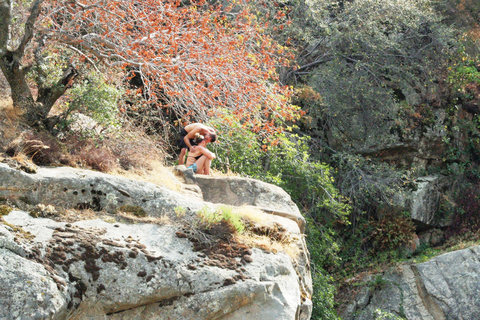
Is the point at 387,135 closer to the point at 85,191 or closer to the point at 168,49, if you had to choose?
the point at 168,49

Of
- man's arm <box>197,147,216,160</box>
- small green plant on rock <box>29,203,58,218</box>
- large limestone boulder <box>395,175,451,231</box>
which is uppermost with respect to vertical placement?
small green plant on rock <box>29,203,58,218</box>

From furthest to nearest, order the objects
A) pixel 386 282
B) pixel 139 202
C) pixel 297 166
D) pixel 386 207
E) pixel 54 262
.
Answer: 1. pixel 386 207
2. pixel 386 282
3. pixel 297 166
4. pixel 139 202
5. pixel 54 262

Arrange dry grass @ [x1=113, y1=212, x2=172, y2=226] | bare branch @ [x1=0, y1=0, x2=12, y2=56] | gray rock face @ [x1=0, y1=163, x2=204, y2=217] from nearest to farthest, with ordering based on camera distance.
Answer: gray rock face @ [x1=0, y1=163, x2=204, y2=217] → dry grass @ [x1=113, y1=212, x2=172, y2=226] → bare branch @ [x1=0, y1=0, x2=12, y2=56]

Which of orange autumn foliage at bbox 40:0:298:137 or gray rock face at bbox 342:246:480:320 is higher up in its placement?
orange autumn foliage at bbox 40:0:298:137

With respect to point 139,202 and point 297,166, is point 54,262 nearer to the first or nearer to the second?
point 139,202

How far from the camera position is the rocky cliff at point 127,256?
4676 millimetres

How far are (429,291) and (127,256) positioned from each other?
10.3 m

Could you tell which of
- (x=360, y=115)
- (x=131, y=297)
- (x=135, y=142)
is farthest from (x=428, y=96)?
(x=131, y=297)

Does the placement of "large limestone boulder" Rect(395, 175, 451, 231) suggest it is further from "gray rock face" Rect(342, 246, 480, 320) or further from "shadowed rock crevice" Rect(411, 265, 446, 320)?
"shadowed rock crevice" Rect(411, 265, 446, 320)

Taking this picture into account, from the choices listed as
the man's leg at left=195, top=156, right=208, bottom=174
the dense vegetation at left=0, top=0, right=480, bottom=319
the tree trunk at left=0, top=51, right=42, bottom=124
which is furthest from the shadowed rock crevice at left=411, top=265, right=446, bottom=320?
the tree trunk at left=0, top=51, right=42, bottom=124

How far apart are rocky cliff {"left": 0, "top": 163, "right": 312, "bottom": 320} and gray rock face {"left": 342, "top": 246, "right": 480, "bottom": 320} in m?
7.38

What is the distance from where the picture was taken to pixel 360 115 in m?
15.8

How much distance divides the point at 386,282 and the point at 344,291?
46.3 inches

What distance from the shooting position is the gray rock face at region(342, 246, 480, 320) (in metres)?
12.8
